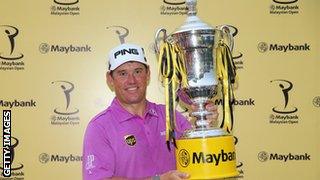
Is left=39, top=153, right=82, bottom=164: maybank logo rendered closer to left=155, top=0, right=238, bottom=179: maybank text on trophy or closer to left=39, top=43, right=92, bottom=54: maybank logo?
left=39, top=43, right=92, bottom=54: maybank logo

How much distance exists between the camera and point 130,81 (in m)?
1.93

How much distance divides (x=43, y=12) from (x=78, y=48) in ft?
1.04

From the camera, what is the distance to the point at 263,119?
2.60 m

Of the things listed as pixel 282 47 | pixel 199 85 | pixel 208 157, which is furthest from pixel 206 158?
pixel 282 47

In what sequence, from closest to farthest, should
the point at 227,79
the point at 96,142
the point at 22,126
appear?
the point at 227,79 → the point at 96,142 → the point at 22,126

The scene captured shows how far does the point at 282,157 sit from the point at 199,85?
1.30m

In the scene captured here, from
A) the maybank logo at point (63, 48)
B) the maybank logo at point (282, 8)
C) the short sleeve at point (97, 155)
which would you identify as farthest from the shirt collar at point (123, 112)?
the maybank logo at point (282, 8)

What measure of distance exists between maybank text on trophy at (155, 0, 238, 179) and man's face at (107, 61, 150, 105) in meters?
0.36

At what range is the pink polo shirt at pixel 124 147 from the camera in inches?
71.8

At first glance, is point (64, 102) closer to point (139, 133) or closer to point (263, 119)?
point (139, 133)

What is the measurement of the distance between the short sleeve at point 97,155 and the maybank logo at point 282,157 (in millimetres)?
1145

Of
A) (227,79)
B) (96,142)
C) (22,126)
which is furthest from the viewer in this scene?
(22,126)

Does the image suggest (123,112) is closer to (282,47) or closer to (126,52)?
(126,52)

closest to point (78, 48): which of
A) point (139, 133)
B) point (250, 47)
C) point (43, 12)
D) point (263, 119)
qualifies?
point (43, 12)
